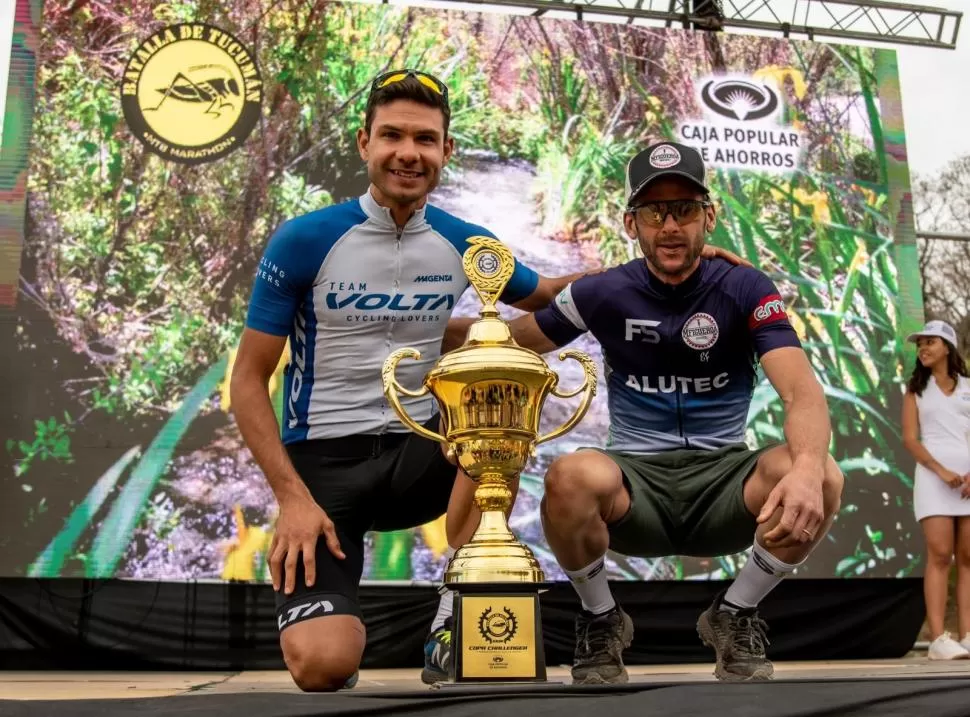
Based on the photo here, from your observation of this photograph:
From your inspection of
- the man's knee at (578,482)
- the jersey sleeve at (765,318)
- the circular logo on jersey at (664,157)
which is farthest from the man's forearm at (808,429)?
the circular logo on jersey at (664,157)

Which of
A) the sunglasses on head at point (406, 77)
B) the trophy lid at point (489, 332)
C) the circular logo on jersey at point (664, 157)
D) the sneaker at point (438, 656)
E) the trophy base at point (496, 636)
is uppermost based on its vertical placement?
the sunglasses on head at point (406, 77)

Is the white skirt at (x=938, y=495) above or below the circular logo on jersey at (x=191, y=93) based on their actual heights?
below

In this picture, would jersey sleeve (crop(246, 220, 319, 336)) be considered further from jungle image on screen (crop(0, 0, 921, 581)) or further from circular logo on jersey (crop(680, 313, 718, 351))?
jungle image on screen (crop(0, 0, 921, 581))

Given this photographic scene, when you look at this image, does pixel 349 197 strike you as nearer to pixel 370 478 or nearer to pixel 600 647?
pixel 370 478

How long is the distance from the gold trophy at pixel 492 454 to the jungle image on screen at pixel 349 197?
3472 millimetres

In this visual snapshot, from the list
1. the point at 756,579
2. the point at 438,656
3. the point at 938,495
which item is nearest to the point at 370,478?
the point at 438,656

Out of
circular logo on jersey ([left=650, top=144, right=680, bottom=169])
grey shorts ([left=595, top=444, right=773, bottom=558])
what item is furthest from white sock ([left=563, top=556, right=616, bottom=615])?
circular logo on jersey ([left=650, top=144, right=680, bottom=169])

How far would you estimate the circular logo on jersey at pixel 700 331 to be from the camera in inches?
92.4

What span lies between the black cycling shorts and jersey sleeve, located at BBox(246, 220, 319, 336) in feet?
1.04

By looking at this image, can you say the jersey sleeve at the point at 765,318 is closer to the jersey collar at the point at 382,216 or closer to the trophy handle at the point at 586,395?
the trophy handle at the point at 586,395

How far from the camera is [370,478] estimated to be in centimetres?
238

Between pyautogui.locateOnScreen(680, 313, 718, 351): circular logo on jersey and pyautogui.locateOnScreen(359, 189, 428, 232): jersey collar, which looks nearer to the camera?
pyautogui.locateOnScreen(680, 313, 718, 351): circular logo on jersey

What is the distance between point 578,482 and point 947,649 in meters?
3.21

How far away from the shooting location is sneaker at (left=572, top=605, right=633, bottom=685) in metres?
2.15
